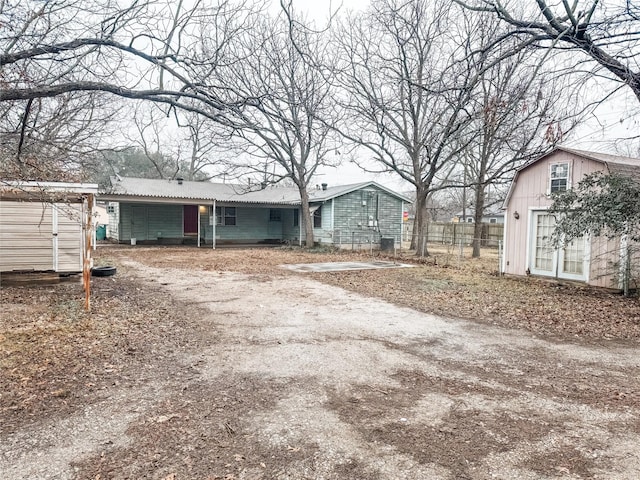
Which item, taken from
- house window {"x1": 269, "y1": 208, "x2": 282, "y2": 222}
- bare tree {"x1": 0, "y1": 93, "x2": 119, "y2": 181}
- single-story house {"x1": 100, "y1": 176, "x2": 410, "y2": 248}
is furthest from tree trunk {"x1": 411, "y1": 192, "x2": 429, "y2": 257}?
bare tree {"x1": 0, "y1": 93, "x2": 119, "y2": 181}

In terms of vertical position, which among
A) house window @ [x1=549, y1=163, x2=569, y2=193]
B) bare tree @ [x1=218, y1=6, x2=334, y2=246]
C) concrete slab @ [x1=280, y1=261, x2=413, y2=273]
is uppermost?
bare tree @ [x1=218, y1=6, x2=334, y2=246]

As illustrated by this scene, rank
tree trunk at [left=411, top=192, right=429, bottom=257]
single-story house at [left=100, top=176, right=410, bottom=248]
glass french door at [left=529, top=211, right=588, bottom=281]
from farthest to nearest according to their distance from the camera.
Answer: single-story house at [left=100, top=176, right=410, bottom=248]
tree trunk at [left=411, top=192, right=429, bottom=257]
glass french door at [left=529, top=211, right=588, bottom=281]

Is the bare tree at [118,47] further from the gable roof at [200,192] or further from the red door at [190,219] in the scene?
the red door at [190,219]

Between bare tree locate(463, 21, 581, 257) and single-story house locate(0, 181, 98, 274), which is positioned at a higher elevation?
bare tree locate(463, 21, 581, 257)

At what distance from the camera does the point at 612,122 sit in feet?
20.1

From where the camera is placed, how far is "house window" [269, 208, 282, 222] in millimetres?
24484

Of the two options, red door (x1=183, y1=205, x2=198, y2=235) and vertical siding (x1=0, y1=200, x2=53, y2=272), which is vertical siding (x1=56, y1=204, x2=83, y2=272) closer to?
vertical siding (x1=0, y1=200, x2=53, y2=272)

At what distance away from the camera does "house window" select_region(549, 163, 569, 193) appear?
10.1 metres

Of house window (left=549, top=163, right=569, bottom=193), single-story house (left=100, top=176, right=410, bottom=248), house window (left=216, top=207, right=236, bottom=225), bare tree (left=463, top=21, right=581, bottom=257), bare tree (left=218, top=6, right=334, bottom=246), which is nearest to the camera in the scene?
bare tree (left=463, top=21, right=581, bottom=257)

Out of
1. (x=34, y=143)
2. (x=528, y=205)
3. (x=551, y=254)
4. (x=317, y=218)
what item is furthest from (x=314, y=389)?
(x=317, y=218)

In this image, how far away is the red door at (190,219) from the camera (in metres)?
22.3

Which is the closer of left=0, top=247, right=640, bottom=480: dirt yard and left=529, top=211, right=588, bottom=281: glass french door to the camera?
left=0, top=247, right=640, bottom=480: dirt yard

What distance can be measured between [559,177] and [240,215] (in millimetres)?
16672

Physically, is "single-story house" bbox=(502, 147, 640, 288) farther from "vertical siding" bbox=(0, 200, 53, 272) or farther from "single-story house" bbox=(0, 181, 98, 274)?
"vertical siding" bbox=(0, 200, 53, 272)
